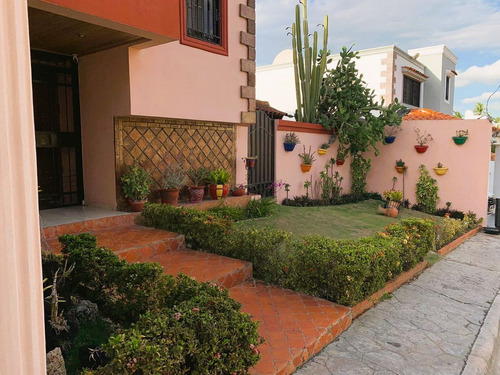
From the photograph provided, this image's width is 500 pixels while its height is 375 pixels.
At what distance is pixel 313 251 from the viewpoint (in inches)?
162

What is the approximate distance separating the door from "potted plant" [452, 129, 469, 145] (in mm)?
5409

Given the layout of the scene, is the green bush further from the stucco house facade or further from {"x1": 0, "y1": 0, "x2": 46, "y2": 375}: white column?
the stucco house facade

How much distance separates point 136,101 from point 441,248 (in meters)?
6.42

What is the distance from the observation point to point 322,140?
11.1 meters

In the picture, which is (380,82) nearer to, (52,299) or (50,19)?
(50,19)

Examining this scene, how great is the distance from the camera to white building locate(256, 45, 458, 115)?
57.7 ft

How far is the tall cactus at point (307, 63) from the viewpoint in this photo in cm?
1151

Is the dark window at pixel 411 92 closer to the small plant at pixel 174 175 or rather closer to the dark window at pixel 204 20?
the dark window at pixel 204 20

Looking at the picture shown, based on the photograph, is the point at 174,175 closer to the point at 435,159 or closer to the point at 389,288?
the point at 389,288

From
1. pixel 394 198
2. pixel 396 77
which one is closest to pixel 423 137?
pixel 394 198

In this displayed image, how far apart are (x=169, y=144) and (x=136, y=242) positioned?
8.62 feet


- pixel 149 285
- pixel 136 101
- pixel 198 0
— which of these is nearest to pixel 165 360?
pixel 149 285

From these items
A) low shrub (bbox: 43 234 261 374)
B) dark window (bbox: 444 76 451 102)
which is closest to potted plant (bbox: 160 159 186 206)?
low shrub (bbox: 43 234 261 374)

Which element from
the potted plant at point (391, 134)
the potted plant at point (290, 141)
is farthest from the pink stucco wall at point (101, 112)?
the potted plant at point (391, 134)
